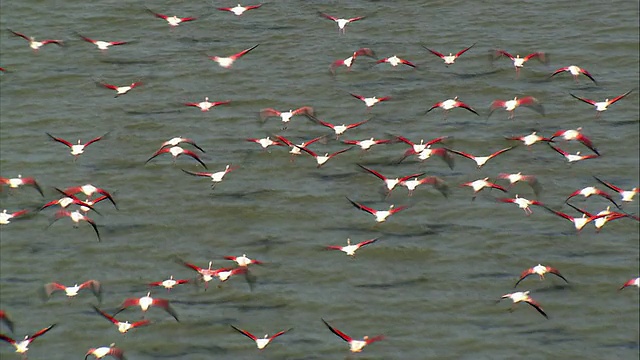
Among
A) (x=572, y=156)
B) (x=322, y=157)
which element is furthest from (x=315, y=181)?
(x=572, y=156)

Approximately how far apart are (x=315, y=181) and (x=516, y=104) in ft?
21.7

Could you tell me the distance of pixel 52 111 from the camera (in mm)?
45281

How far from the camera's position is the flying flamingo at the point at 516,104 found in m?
41.4

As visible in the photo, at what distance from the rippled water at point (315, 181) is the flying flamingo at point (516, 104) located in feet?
1.06

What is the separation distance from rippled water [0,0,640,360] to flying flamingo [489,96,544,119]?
0.32 metres

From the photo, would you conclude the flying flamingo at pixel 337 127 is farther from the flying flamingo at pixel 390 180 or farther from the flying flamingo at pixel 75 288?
the flying flamingo at pixel 75 288

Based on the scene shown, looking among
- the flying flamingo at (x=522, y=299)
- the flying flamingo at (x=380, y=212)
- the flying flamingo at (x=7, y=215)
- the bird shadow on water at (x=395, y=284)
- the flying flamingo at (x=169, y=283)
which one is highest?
the flying flamingo at (x=522, y=299)

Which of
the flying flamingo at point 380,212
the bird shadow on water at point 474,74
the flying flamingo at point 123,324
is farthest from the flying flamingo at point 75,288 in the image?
the bird shadow on water at point 474,74

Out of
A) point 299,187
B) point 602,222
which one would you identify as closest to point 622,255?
point 602,222

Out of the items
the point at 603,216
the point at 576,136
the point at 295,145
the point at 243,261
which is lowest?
the point at 243,261

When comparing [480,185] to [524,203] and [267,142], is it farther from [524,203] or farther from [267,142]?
[267,142]

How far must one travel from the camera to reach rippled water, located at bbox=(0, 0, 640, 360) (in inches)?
1313

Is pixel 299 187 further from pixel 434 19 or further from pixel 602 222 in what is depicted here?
pixel 434 19

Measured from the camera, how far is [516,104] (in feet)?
136
